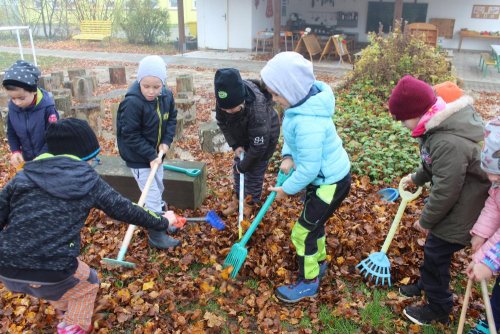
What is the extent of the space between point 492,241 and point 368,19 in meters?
18.2

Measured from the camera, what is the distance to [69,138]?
2.21 m

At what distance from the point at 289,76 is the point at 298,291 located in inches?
63.7

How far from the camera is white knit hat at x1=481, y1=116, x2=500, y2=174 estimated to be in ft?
6.55

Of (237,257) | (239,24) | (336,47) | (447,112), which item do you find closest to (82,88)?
(237,257)

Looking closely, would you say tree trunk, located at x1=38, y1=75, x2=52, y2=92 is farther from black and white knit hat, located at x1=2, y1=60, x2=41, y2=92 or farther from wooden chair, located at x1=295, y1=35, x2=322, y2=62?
wooden chair, located at x1=295, y1=35, x2=322, y2=62

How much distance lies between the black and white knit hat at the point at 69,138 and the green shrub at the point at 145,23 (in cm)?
2040

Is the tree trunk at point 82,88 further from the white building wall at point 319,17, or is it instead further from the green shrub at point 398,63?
the white building wall at point 319,17

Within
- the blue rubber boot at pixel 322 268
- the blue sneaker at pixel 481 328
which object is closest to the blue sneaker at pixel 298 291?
the blue rubber boot at pixel 322 268

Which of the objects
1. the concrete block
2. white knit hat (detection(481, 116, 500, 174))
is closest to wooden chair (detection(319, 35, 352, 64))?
the concrete block

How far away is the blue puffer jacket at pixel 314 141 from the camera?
2553 millimetres

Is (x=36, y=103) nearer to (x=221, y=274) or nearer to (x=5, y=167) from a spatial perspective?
(x=221, y=274)

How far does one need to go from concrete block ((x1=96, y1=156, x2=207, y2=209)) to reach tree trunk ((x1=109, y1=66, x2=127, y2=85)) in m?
8.00

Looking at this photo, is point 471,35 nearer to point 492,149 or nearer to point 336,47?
point 336,47

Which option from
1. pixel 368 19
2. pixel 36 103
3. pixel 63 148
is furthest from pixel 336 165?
pixel 368 19
